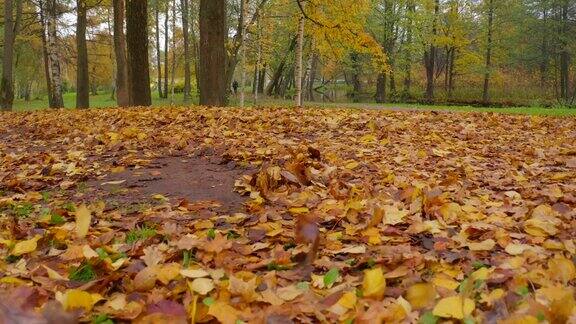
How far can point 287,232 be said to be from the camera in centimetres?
233

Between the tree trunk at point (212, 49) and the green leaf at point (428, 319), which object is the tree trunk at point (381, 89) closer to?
the tree trunk at point (212, 49)

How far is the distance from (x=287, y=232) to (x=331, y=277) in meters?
0.59

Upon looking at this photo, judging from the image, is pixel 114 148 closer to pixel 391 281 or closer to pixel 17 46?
pixel 391 281

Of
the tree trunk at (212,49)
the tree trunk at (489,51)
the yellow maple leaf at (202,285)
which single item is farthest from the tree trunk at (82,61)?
the tree trunk at (489,51)

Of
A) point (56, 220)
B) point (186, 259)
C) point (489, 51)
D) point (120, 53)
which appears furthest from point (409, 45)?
point (186, 259)

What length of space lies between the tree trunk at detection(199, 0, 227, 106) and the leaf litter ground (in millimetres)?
4357

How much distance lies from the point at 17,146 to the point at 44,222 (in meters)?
3.55

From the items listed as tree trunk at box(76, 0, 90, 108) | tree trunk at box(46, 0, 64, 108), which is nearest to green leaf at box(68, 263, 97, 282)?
tree trunk at box(76, 0, 90, 108)

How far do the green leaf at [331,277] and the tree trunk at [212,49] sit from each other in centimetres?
765

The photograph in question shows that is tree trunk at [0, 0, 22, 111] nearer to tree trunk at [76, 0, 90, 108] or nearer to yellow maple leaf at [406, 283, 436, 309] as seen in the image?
tree trunk at [76, 0, 90, 108]

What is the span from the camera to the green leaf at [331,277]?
174 cm

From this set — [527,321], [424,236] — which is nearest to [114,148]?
[424,236]

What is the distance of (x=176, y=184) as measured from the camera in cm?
343

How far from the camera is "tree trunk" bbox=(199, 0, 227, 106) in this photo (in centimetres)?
873
